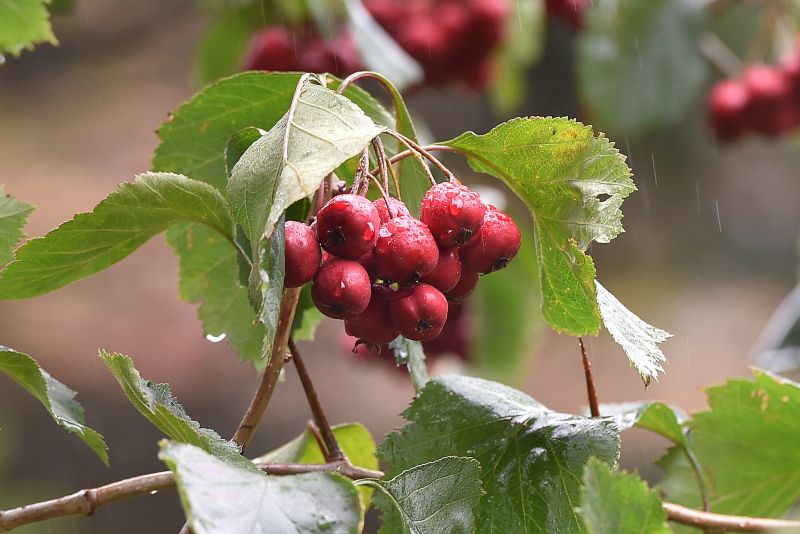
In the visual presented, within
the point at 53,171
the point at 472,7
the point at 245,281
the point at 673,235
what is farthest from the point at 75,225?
the point at 673,235

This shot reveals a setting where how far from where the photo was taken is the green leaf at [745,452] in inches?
23.7

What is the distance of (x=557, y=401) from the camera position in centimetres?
314

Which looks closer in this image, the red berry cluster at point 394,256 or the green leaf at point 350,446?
the red berry cluster at point 394,256

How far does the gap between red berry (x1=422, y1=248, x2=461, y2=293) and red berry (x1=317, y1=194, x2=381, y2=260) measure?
37 mm

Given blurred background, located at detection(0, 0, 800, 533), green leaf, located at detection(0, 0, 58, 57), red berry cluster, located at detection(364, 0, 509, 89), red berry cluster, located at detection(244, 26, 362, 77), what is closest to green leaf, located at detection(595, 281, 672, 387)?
green leaf, located at detection(0, 0, 58, 57)

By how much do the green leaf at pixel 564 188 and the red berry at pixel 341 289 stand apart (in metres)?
0.10

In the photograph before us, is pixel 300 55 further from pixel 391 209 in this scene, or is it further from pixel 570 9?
pixel 391 209

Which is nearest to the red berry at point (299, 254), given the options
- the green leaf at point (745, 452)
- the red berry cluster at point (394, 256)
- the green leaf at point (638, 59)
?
the red berry cluster at point (394, 256)

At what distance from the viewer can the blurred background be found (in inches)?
104

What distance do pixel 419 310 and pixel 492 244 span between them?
0.05 m

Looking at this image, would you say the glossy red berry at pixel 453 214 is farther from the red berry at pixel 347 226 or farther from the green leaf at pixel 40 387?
the green leaf at pixel 40 387

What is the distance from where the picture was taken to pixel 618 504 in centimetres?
33

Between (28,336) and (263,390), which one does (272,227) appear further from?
(28,336)

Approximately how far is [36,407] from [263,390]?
100 inches
